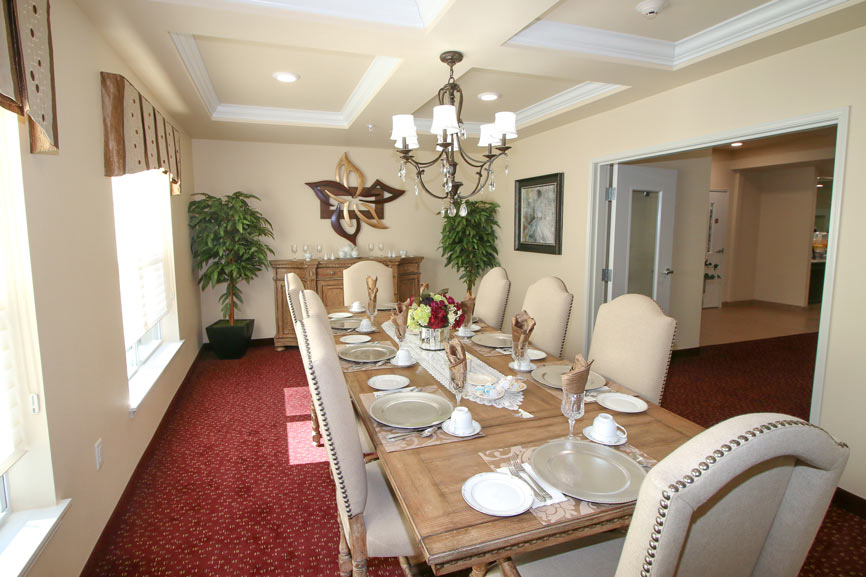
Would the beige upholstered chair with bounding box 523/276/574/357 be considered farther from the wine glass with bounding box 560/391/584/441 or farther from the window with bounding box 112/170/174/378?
the window with bounding box 112/170/174/378

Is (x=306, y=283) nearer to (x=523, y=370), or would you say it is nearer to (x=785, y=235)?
(x=523, y=370)

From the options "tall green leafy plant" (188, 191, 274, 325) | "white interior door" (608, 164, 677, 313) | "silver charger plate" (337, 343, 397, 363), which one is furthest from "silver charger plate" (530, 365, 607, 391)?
"tall green leafy plant" (188, 191, 274, 325)

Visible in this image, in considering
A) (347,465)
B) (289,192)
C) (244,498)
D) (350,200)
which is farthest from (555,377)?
(289,192)

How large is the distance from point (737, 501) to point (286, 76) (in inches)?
145

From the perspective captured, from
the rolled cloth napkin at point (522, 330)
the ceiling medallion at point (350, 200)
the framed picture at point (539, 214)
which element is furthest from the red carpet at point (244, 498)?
the ceiling medallion at point (350, 200)

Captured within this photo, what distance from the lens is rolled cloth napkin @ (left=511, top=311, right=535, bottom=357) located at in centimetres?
214

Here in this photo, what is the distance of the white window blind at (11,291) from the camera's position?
1.52 meters

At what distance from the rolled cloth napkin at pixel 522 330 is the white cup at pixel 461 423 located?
709mm

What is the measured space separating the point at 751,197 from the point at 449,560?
957 cm

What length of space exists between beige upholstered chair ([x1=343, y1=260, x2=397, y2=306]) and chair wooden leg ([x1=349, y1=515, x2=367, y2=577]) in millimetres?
2739

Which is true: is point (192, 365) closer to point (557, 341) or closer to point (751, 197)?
point (557, 341)

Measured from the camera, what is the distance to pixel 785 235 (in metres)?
8.16

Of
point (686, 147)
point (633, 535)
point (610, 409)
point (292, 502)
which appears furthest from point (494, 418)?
point (686, 147)

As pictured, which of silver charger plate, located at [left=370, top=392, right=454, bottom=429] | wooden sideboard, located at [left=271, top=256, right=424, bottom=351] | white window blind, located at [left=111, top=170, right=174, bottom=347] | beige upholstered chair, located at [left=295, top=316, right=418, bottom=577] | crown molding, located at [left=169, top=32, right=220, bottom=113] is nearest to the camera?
beige upholstered chair, located at [left=295, top=316, right=418, bottom=577]
